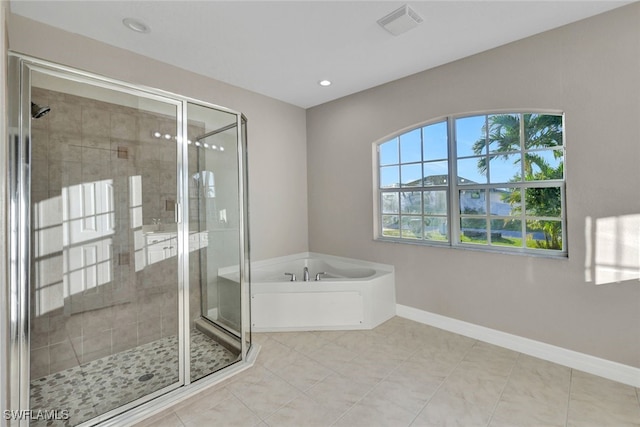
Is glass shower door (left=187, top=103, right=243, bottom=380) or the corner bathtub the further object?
the corner bathtub

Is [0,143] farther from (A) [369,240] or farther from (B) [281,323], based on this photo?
(A) [369,240]

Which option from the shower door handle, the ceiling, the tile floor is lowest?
the tile floor

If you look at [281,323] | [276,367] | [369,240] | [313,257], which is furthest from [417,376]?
[313,257]

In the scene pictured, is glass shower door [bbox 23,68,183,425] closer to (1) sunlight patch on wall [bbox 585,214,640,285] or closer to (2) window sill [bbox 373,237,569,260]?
(2) window sill [bbox 373,237,569,260]

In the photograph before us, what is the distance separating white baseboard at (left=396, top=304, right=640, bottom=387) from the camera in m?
2.13

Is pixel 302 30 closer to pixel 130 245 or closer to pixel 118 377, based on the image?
pixel 130 245

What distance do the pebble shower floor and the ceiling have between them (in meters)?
2.40

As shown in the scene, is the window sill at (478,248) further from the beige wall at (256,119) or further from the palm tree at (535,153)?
the beige wall at (256,119)

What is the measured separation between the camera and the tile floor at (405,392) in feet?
5.90

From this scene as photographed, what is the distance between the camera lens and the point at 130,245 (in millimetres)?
Answer: 2600

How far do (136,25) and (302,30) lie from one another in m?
1.29

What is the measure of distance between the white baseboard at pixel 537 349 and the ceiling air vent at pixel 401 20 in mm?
2713

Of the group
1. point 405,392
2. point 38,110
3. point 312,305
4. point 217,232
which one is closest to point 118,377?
point 217,232

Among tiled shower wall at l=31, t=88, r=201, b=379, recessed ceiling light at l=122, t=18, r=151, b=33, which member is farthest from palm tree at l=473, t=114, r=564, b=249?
recessed ceiling light at l=122, t=18, r=151, b=33
